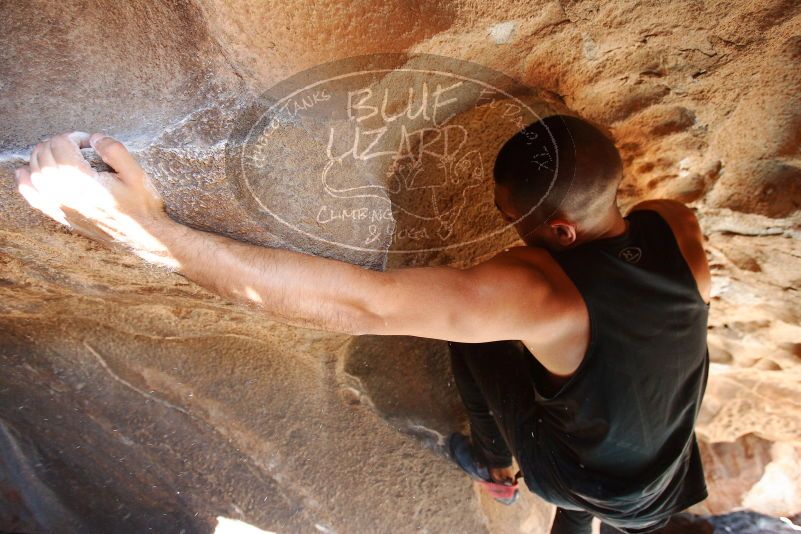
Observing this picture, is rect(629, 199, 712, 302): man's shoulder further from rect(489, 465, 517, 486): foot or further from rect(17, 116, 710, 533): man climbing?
rect(489, 465, 517, 486): foot

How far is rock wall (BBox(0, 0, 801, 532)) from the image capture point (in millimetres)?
980

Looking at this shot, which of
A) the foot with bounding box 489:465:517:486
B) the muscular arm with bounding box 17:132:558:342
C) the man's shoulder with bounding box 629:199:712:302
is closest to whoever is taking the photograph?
the muscular arm with bounding box 17:132:558:342

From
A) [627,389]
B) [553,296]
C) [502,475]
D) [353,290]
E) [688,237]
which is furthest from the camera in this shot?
[502,475]

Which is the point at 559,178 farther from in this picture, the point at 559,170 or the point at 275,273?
the point at 275,273

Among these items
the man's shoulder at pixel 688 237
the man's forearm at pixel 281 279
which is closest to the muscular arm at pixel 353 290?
the man's forearm at pixel 281 279

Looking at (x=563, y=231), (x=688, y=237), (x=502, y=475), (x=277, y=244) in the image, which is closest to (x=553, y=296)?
(x=563, y=231)

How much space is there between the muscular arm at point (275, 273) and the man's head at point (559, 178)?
0.48ft

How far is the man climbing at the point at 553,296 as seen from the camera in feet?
2.99

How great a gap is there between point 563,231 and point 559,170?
0.44 ft

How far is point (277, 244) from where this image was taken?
108 cm

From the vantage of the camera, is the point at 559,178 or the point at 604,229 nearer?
the point at 559,178

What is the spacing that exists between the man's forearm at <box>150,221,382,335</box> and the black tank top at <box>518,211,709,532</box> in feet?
1.40

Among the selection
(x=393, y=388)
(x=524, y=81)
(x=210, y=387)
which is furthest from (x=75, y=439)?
(x=524, y=81)

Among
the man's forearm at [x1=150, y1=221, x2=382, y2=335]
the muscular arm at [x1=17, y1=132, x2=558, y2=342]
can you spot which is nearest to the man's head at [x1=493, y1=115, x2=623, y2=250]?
the muscular arm at [x1=17, y1=132, x2=558, y2=342]
